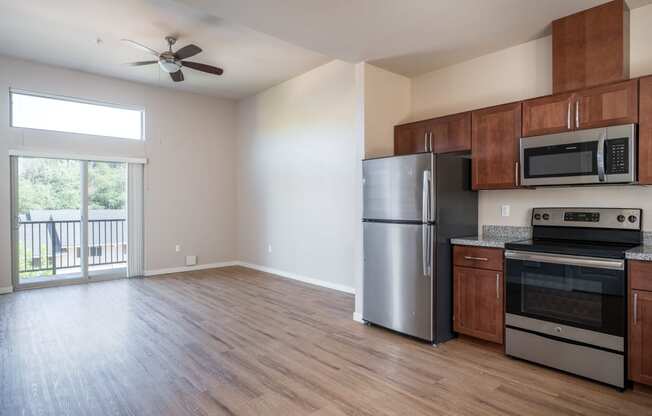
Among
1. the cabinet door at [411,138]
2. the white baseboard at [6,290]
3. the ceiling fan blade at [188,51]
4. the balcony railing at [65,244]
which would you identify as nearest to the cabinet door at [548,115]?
the cabinet door at [411,138]

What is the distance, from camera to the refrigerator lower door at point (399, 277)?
3.30m

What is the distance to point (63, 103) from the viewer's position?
5855 millimetres

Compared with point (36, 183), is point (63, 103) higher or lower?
higher

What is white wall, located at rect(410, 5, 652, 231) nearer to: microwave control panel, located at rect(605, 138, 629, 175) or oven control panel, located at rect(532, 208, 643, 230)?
oven control panel, located at rect(532, 208, 643, 230)

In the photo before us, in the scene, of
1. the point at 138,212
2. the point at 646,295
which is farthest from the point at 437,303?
the point at 138,212

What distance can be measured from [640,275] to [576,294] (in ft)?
1.30

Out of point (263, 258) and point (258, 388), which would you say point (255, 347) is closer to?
point (258, 388)

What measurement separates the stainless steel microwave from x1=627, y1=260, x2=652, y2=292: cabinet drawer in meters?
0.61

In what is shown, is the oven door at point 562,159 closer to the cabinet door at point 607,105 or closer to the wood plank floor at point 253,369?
the cabinet door at point 607,105

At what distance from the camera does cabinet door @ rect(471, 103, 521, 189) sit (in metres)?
3.23

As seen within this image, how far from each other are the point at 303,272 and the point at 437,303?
3.08 m

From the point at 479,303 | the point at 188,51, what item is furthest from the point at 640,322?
the point at 188,51

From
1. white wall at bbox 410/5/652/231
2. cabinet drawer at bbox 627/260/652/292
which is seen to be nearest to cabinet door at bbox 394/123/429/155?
white wall at bbox 410/5/652/231

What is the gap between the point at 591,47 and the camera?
114 inches
